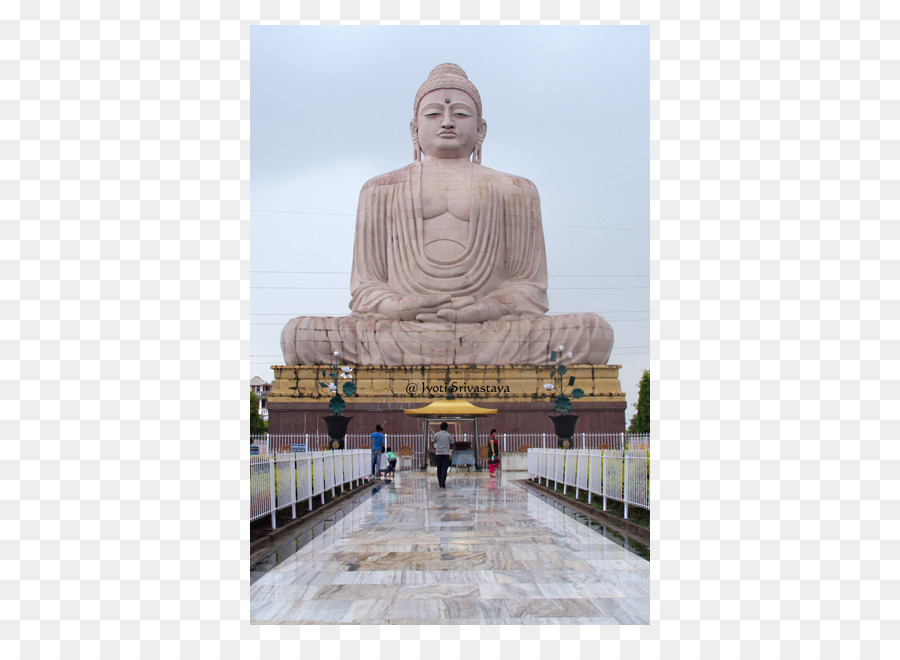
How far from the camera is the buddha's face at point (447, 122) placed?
2058 centimetres

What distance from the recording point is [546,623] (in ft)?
11.9

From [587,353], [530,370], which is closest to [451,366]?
[530,370]

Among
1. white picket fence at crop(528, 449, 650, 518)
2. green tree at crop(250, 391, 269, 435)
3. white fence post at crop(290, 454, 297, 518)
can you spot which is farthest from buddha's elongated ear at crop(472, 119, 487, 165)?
white fence post at crop(290, 454, 297, 518)

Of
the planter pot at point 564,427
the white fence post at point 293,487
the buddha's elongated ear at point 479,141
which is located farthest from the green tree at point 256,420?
the white fence post at point 293,487

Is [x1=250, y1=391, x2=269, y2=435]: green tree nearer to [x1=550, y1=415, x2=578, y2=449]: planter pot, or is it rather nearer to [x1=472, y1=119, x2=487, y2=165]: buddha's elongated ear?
[x1=472, y1=119, x2=487, y2=165]: buddha's elongated ear

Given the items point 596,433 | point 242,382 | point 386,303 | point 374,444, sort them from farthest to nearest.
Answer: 1. point 386,303
2. point 596,433
3. point 374,444
4. point 242,382

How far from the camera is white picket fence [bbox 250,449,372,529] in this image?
259 inches

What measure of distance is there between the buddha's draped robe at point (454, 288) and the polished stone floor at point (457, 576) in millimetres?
11736

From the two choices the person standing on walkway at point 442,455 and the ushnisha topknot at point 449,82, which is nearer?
the person standing on walkway at point 442,455

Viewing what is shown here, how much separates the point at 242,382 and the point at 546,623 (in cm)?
157

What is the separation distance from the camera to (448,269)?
20000mm

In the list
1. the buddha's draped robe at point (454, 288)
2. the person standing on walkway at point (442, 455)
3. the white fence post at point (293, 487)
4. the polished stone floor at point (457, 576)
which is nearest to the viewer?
the polished stone floor at point (457, 576)

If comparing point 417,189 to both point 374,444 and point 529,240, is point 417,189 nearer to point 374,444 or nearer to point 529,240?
point 529,240

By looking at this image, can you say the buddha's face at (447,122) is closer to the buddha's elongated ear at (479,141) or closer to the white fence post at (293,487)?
the buddha's elongated ear at (479,141)
